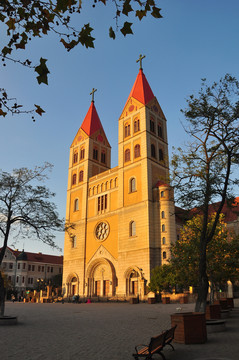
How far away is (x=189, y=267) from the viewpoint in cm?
2070

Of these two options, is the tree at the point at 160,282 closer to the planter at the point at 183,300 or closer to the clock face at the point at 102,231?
the planter at the point at 183,300

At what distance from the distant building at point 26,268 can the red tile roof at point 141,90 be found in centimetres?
4279

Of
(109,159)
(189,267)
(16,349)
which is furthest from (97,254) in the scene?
(16,349)

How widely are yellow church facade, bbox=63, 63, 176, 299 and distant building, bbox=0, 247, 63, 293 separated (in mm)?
22511

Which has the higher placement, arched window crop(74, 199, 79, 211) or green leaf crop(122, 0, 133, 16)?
arched window crop(74, 199, 79, 211)

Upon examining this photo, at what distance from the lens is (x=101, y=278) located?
4306cm

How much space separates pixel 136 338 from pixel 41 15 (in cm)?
978

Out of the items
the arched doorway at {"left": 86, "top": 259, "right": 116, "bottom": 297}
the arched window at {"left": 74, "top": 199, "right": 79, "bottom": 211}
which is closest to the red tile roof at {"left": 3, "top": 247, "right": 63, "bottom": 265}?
the arched window at {"left": 74, "top": 199, "right": 79, "bottom": 211}

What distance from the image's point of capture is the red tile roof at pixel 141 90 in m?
47.8

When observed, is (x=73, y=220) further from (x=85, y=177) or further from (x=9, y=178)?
(x=9, y=178)

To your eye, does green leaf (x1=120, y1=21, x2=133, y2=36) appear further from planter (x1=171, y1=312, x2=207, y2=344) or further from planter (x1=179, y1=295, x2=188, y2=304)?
planter (x1=179, y1=295, x2=188, y2=304)

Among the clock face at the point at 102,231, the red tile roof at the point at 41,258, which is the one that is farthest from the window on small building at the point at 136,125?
the red tile roof at the point at 41,258

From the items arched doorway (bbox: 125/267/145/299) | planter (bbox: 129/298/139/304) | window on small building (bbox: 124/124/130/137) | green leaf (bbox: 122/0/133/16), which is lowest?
planter (bbox: 129/298/139/304)

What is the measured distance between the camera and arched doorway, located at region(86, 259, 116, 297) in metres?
41.2
